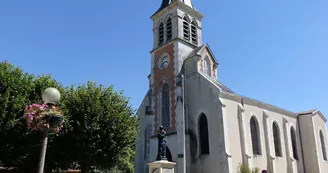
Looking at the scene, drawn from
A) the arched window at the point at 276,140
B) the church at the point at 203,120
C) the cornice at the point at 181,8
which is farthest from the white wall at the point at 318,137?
the cornice at the point at 181,8

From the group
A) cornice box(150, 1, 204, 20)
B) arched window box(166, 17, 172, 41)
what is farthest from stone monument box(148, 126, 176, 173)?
cornice box(150, 1, 204, 20)

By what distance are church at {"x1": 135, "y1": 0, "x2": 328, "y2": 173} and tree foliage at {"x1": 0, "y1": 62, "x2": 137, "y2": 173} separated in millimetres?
6169

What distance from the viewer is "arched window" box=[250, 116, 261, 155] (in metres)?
25.2

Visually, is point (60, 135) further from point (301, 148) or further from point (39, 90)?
point (301, 148)

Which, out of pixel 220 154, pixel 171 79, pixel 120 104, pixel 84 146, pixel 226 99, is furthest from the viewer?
pixel 171 79

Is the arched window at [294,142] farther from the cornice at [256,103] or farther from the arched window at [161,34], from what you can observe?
the arched window at [161,34]

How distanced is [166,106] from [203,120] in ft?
13.4

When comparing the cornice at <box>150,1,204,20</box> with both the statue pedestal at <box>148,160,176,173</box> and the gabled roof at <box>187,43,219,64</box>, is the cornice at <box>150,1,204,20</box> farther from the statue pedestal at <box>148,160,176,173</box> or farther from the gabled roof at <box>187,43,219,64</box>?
the statue pedestal at <box>148,160,176,173</box>

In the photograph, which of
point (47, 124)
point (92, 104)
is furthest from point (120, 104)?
point (47, 124)

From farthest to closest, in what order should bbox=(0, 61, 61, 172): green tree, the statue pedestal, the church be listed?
1. the church
2. bbox=(0, 61, 61, 172): green tree
3. the statue pedestal

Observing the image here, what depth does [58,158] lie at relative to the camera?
60.0 feet

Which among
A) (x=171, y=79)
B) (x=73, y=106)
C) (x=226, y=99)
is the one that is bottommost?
(x=73, y=106)

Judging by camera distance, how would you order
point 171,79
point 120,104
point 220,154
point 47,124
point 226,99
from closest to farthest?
point 47,124
point 120,104
point 220,154
point 226,99
point 171,79

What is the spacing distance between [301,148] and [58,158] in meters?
25.4
